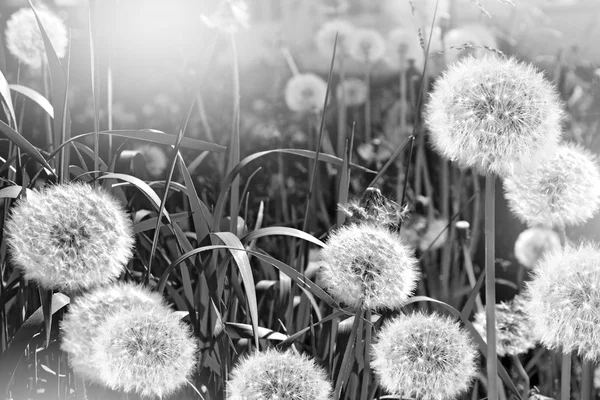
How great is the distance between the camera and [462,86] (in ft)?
3.49

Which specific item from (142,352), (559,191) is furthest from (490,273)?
(142,352)

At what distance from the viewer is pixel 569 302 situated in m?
1.05

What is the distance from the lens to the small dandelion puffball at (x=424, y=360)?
110 centimetres

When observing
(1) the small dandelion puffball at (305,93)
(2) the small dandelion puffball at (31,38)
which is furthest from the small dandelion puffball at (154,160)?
(2) the small dandelion puffball at (31,38)

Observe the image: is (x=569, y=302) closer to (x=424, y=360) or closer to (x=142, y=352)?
(x=424, y=360)

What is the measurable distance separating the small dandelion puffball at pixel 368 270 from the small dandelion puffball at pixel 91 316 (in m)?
0.28

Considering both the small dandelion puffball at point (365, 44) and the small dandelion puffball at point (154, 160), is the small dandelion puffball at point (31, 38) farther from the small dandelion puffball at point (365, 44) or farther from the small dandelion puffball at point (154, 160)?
the small dandelion puffball at point (365, 44)

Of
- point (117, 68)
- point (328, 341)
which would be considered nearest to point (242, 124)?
point (117, 68)

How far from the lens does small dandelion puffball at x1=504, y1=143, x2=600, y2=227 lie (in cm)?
123

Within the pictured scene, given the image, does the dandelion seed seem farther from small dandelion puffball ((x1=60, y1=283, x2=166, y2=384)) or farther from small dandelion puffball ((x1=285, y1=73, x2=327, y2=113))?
small dandelion puffball ((x1=285, y1=73, x2=327, y2=113))

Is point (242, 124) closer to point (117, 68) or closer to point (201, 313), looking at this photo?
point (117, 68)

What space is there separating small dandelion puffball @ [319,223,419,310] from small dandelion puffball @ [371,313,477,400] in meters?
0.07


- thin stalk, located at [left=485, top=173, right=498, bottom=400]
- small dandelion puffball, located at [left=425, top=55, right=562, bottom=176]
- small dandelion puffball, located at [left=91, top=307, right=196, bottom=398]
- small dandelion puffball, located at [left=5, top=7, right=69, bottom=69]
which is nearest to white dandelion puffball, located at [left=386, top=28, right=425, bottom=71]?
small dandelion puffball, located at [left=5, top=7, right=69, bottom=69]

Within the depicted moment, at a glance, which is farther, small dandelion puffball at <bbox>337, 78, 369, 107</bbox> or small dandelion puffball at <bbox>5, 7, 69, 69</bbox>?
small dandelion puffball at <bbox>337, 78, 369, 107</bbox>
